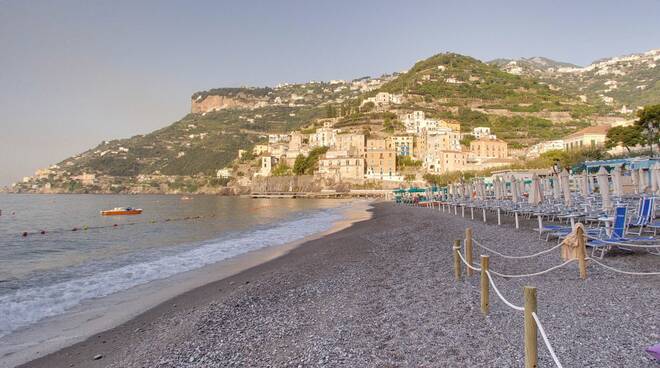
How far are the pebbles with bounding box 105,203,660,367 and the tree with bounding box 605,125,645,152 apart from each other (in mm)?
41586

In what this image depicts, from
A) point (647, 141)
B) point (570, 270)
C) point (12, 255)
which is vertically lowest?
point (12, 255)

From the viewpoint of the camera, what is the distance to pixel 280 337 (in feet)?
18.0

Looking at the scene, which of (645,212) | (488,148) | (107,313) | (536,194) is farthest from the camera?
(488,148)

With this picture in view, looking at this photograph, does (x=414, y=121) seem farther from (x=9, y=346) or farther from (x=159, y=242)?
(x=9, y=346)

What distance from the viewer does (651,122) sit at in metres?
39.2

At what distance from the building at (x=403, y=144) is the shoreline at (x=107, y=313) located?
90.3m

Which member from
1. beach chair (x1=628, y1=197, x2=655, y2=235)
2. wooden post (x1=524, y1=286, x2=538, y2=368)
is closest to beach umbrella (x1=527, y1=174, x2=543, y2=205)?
beach chair (x1=628, y1=197, x2=655, y2=235)

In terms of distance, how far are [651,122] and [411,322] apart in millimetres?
44477

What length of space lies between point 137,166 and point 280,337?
173 m

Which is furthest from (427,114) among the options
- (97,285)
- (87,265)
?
(97,285)

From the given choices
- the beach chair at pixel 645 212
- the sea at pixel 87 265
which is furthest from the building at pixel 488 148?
the beach chair at pixel 645 212

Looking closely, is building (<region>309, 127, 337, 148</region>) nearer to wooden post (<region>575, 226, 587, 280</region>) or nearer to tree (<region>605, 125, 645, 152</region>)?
tree (<region>605, 125, 645, 152</region>)

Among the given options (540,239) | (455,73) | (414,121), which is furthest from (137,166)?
(540,239)

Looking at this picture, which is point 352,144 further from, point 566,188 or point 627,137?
point 566,188
